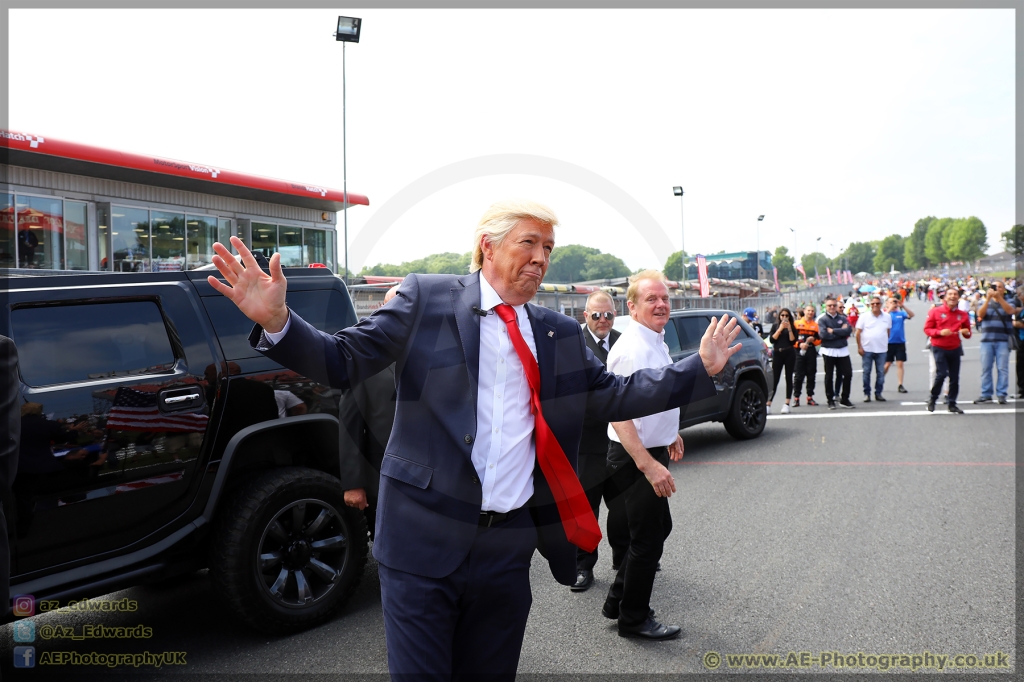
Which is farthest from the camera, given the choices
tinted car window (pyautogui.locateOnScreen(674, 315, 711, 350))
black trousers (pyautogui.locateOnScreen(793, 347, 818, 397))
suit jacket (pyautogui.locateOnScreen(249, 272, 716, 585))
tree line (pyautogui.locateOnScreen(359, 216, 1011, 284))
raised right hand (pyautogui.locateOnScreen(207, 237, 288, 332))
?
black trousers (pyautogui.locateOnScreen(793, 347, 818, 397))

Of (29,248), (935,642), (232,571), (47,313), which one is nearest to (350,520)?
(232,571)

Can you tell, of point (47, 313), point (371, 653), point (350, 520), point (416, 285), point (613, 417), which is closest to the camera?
point (416, 285)

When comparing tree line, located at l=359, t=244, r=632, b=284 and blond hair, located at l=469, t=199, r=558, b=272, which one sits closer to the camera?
blond hair, located at l=469, t=199, r=558, b=272

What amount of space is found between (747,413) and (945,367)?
4077 millimetres

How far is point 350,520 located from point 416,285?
2.46 meters

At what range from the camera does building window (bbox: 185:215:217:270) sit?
48.7 feet

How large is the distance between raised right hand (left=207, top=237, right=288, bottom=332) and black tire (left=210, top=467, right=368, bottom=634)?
227 cm

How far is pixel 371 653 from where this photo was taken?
3.78m

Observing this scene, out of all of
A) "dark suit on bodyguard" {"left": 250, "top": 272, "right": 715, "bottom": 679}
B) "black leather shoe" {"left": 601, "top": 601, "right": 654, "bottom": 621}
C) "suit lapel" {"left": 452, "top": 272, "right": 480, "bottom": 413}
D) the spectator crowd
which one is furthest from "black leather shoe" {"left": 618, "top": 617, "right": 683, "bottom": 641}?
the spectator crowd

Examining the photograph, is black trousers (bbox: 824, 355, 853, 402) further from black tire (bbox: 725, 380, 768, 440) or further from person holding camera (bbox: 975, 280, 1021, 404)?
black tire (bbox: 725, 380, 768, 440)

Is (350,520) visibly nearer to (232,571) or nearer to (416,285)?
(232,571)

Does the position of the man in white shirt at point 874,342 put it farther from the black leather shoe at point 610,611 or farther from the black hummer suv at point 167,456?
the black hummer suv at point 167,456

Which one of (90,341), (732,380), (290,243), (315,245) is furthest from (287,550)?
(315,245)

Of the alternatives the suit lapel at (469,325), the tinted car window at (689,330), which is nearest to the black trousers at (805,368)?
the tinted car window at (689,330)
